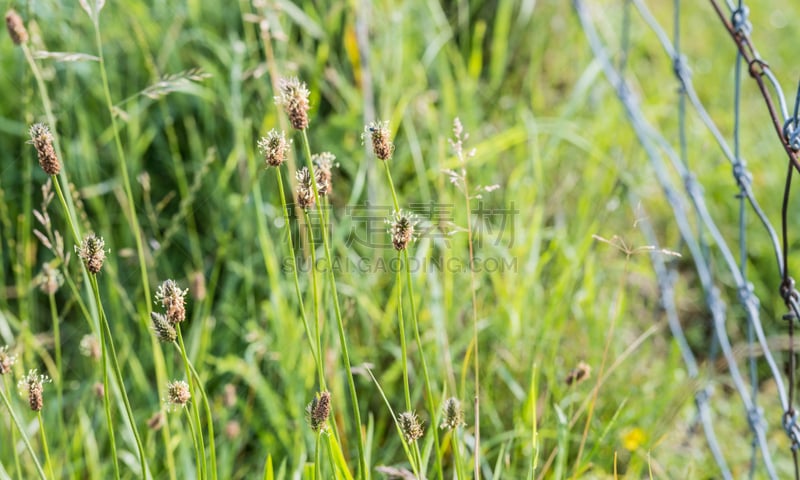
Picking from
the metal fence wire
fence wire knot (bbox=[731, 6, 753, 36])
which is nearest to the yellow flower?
the metal fence wire

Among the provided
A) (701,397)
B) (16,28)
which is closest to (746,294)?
(701,397)

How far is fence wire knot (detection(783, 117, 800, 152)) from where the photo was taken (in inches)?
41.8

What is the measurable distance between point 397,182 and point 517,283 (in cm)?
51

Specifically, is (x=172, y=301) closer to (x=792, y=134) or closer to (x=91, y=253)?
(x=91, y=253)

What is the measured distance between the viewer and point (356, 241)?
6.36 ft

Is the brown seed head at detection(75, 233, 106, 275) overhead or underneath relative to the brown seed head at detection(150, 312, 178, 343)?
overhead

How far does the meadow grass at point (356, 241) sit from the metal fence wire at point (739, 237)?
0.06 metres

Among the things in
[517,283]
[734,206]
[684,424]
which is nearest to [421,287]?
[517,283]

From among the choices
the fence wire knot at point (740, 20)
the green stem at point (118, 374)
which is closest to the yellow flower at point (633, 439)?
the fence wire knot at point (740, 20)

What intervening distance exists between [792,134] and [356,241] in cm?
111

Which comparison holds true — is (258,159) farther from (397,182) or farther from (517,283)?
(517,283)

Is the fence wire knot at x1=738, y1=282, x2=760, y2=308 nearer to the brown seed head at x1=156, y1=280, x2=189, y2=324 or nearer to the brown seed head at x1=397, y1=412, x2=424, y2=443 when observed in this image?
the brown seed head at x1=397, y1=412, x2=424, y2=443

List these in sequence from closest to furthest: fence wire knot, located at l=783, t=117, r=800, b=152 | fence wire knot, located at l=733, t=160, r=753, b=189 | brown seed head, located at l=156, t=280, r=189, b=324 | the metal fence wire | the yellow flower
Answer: brown seed head, located at l=156, t=280, r=189, b=324 → fence wire knot, located at l=783, t=117, r=800, b=152 → the metal fence wire → fence wire knot, located at l=733, t=160, r=753, b=189 → the yellow flower

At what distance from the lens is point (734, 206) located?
2303mm
